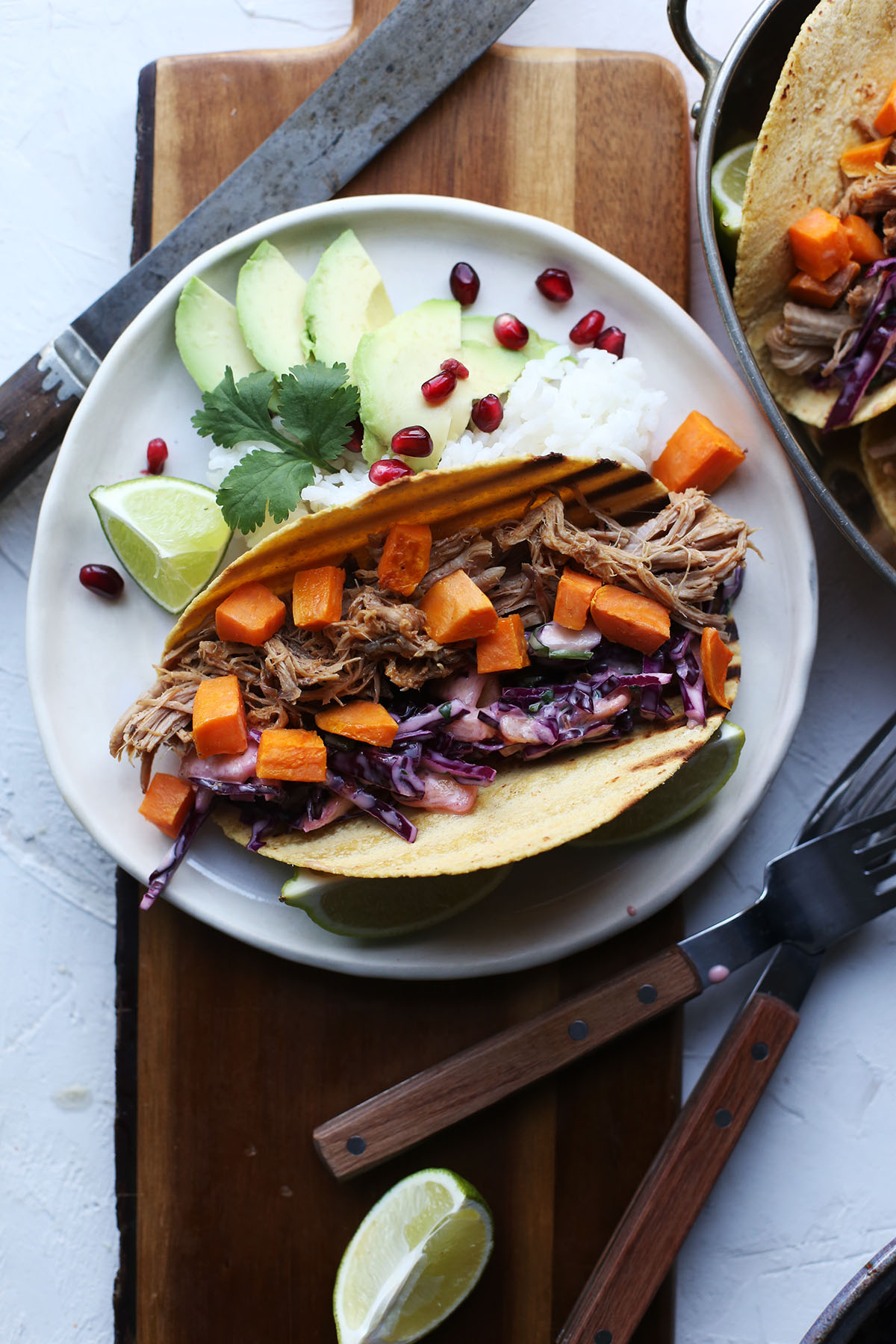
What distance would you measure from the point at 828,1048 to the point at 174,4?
175 inches

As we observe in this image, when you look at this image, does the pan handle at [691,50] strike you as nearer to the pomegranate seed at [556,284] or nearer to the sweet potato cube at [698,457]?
the pomegranate seed at [556,284]

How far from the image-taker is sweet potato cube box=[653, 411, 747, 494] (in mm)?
2811

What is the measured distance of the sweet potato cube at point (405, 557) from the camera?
2.54 metres

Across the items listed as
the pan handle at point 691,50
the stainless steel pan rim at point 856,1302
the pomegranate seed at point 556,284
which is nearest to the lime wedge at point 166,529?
the pomegranate seed at point 556,284

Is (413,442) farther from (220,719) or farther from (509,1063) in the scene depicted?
(509,1063)

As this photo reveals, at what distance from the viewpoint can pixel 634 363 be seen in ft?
9.44

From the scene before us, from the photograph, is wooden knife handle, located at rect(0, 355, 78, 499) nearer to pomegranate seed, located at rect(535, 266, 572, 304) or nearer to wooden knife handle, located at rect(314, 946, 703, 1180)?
pomegranate seed, located at rect(535, 266, 572, 304)

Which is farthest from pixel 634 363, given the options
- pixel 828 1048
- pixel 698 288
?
pixel 828 1048

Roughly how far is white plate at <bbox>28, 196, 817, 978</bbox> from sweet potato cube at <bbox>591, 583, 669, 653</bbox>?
0.49 m

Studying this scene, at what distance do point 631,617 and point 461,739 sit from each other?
0.62 meters

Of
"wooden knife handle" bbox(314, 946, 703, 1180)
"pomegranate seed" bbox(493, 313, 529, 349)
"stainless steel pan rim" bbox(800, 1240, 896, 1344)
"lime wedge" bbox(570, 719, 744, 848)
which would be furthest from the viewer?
"pomegranate seed" bbox(493, 313, 529, 349)

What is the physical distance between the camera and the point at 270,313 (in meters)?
2.87

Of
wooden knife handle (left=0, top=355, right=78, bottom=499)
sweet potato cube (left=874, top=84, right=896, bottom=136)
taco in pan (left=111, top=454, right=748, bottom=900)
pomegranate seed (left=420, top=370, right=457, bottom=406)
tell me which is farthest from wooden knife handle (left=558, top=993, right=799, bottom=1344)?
wooden knife handle (left=0, top=355, right=78, bottom=499)

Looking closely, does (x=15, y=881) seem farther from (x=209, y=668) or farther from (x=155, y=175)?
Result: (x=155, y=175)
